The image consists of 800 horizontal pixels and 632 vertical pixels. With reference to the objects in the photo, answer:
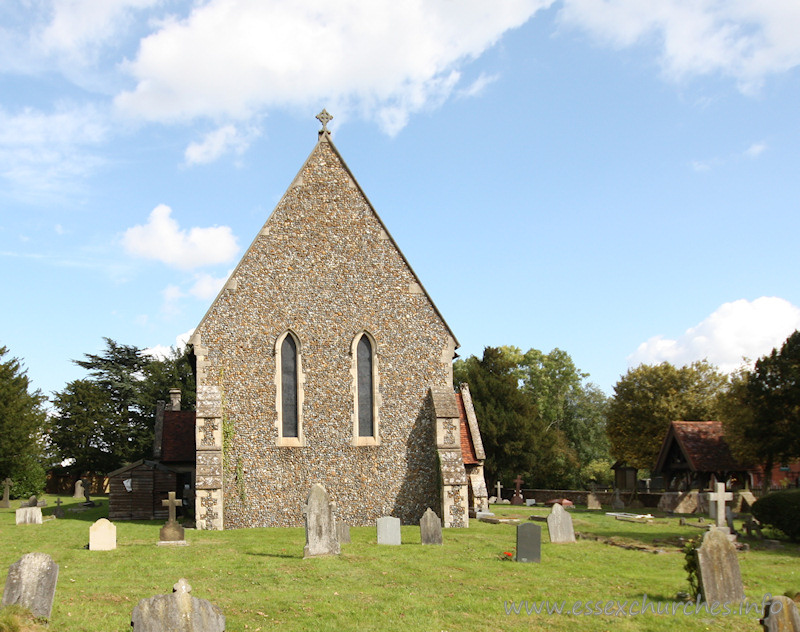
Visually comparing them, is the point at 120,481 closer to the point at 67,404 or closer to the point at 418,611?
the point at 418,611

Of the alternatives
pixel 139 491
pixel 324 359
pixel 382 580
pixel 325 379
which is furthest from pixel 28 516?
pixel 382 580

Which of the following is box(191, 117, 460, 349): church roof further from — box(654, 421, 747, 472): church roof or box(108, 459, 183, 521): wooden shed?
box(654, 421, 747, 472): church roof

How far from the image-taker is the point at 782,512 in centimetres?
1883

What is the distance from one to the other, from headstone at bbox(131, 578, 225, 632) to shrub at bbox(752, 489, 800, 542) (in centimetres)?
1557

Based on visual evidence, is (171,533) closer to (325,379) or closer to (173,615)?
(325,379)

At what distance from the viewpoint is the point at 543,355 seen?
69.6 metres

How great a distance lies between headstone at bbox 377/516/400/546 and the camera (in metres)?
17.0

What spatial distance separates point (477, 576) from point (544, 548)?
13.3 feet

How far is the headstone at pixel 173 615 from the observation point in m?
7.71

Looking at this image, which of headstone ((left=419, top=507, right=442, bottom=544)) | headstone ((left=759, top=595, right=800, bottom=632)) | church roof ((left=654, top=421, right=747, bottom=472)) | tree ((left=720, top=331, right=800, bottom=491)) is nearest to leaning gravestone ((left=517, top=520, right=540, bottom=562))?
headstone ((left=419, top=507, right=442, bottom=544))

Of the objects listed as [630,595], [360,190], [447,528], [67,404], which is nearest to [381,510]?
[447,528]

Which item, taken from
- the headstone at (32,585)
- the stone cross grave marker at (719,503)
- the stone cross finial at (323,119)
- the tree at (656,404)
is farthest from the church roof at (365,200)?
the tree at (656,404)

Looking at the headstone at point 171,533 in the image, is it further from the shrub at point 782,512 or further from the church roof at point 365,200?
the shrub at point 782,512

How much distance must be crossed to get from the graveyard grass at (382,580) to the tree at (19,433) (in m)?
23.8
